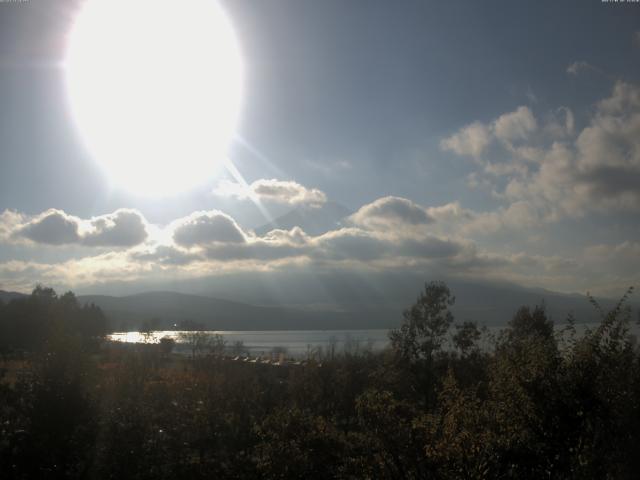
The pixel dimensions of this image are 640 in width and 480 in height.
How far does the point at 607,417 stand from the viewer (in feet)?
22.4

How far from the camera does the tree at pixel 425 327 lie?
22.7 m

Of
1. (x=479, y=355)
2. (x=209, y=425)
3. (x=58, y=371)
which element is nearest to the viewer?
(x=58, y=371)

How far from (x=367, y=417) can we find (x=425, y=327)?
591 inches

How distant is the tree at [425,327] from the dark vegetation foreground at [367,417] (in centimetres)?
5

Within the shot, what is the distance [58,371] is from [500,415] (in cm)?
994

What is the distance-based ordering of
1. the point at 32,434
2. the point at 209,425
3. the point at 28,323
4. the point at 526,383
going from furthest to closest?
the point at 28,323 < the point at 209,425 < the point at 32,434 < the point at 526,383

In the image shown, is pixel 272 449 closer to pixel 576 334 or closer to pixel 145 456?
pixel 145 456

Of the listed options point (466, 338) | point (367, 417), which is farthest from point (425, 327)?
point (367, 417)

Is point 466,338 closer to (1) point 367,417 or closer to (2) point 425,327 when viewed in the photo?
(2) point 425,327

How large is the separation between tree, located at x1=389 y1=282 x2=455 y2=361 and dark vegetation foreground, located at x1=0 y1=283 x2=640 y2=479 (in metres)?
0.05

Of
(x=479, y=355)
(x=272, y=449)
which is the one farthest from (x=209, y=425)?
(x=479, y=355)

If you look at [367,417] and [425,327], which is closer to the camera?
[367,417]

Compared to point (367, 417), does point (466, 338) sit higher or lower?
higher

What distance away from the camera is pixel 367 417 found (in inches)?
330
